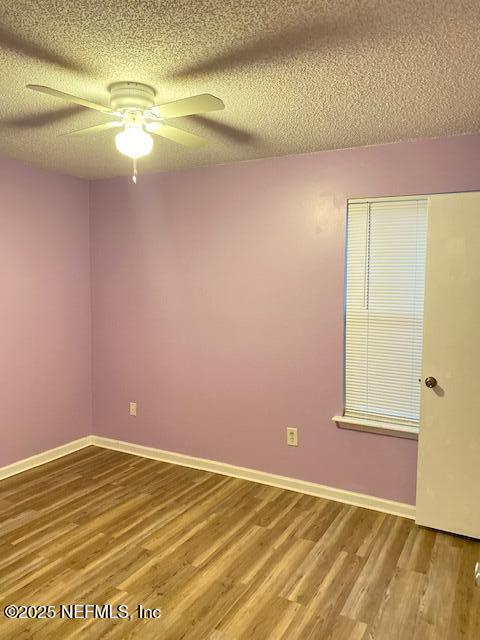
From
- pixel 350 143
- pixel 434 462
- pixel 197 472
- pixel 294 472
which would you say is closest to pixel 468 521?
pixel 434 462

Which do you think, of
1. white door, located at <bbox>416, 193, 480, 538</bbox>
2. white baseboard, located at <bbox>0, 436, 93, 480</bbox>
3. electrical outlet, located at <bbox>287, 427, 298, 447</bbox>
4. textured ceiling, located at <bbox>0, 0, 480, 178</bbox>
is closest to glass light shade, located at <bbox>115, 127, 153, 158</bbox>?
textured ceiling, located at <bbox>0, 0, 480, 178</bbox>

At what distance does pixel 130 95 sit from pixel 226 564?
2.38 metres

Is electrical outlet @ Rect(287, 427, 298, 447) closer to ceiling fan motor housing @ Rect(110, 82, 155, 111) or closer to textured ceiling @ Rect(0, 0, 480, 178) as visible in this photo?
textured ceiling @ Rect(0, 0, 480, 178)

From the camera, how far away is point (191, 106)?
1957 mm

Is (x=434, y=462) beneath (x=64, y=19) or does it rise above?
beneath

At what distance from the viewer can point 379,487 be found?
316cm

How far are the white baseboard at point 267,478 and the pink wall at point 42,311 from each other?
18.5 inches

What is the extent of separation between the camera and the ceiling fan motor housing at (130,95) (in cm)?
208

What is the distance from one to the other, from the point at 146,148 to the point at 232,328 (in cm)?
176

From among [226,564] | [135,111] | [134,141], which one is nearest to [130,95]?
[135,111]

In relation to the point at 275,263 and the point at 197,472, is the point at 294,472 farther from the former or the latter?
the point at 275,263

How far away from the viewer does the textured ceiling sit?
60.3 inches

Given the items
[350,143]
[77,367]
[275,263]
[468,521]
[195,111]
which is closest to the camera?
[195,111]

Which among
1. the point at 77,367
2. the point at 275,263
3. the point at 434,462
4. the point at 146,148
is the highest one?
the point at 146,148
